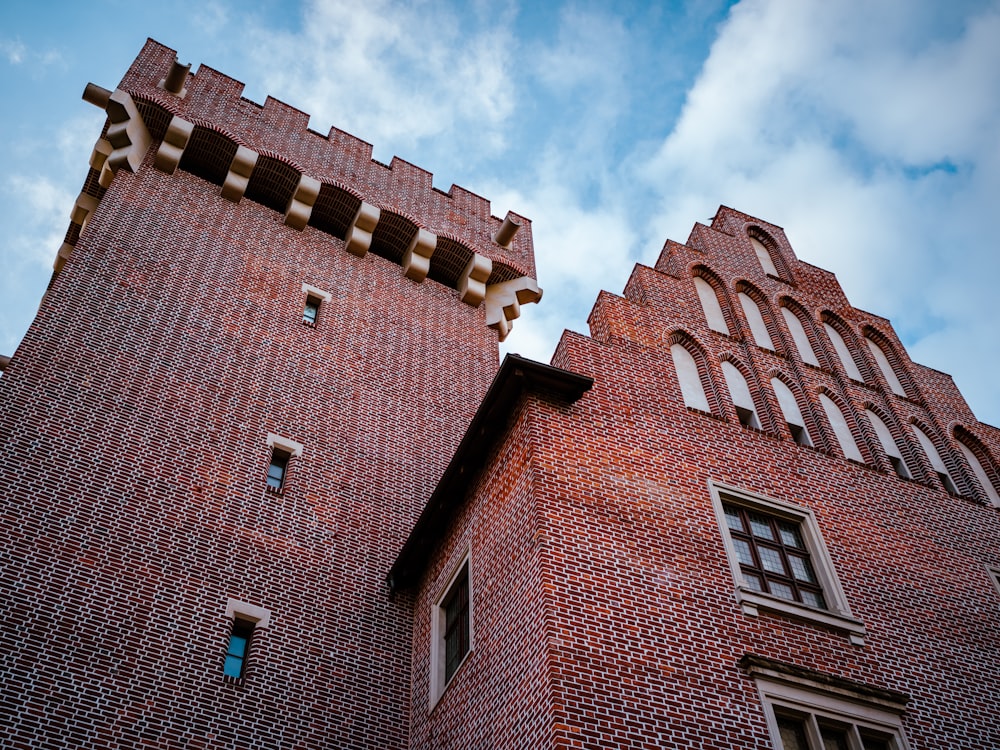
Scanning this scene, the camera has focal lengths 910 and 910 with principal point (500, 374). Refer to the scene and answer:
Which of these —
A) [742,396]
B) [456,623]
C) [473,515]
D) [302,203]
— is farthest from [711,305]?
[302,203]

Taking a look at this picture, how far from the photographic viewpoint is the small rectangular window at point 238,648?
13.9 m

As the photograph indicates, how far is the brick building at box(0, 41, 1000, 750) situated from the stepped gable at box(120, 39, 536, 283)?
1680mm

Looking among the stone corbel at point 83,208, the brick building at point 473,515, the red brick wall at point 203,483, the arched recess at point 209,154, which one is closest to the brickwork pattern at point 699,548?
the brick building at point 473,515

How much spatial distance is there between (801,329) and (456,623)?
999 cm

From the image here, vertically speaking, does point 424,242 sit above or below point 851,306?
above

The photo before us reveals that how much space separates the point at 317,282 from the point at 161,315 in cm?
467

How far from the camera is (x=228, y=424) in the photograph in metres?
17.3

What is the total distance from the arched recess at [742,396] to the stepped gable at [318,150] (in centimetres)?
1100

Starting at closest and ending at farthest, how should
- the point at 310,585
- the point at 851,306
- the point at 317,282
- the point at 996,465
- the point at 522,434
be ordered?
the point at 522,434 → the point at 310,585 → the point at 996,465 → the point at 851,306 → the point at 317,282

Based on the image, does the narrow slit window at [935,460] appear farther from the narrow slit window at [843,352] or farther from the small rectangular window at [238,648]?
the small rectangular window at [238,648]

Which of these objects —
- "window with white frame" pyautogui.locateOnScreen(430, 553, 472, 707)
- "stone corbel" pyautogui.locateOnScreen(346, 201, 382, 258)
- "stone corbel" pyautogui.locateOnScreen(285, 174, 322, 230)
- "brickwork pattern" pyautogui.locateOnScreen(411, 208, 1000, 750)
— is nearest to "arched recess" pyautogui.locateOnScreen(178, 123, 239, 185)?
"stone corbel" pyautogui.locateOnScreen(285, 174, 322, 230)

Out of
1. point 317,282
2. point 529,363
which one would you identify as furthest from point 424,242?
point 529,363

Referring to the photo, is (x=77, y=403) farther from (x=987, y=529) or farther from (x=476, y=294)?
(x=987, y=529)

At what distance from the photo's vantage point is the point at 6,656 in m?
12.1
